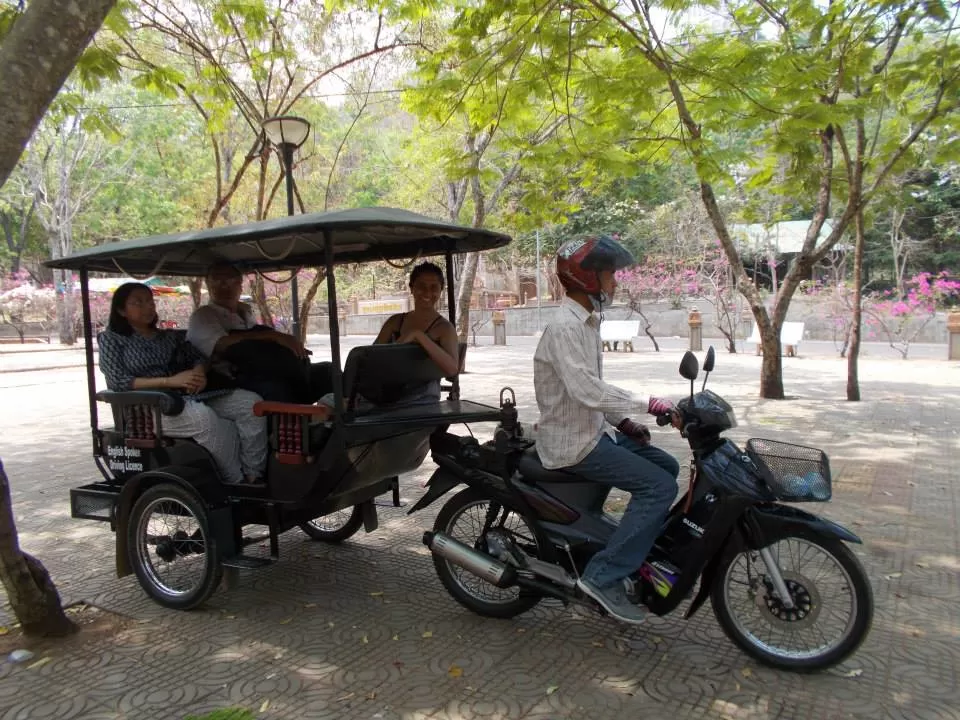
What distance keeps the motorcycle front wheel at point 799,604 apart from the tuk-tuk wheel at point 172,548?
253 cm

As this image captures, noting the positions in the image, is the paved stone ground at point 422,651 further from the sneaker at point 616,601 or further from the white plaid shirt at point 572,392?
the white plaid shirt at point 572,392

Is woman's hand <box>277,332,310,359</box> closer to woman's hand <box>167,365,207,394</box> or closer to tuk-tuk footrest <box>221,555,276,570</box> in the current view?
woman's hand <box>167,365,207,394</box>

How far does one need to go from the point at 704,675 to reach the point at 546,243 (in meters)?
29.1

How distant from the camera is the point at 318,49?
10805mm

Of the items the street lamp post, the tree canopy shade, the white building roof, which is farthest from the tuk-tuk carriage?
the white building roof

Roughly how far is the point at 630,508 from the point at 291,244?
2805 millimetres

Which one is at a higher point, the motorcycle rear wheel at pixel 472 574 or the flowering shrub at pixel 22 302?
the flowering shrub at pixel 22 302

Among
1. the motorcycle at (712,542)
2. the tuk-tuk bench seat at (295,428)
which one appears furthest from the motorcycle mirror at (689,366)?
the tuk-tuk bench seat at (295,428)

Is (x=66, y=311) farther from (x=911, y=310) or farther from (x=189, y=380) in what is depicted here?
(x=911, y=310)

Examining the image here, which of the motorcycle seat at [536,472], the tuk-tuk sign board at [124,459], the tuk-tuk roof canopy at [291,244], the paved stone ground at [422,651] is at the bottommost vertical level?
the paved stone ground at [422,651]

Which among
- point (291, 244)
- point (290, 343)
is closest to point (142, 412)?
point (290, 343)

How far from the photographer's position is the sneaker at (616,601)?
9.61ft

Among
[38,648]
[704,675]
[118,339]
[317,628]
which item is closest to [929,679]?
[704,675]

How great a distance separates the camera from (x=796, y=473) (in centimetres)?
281
